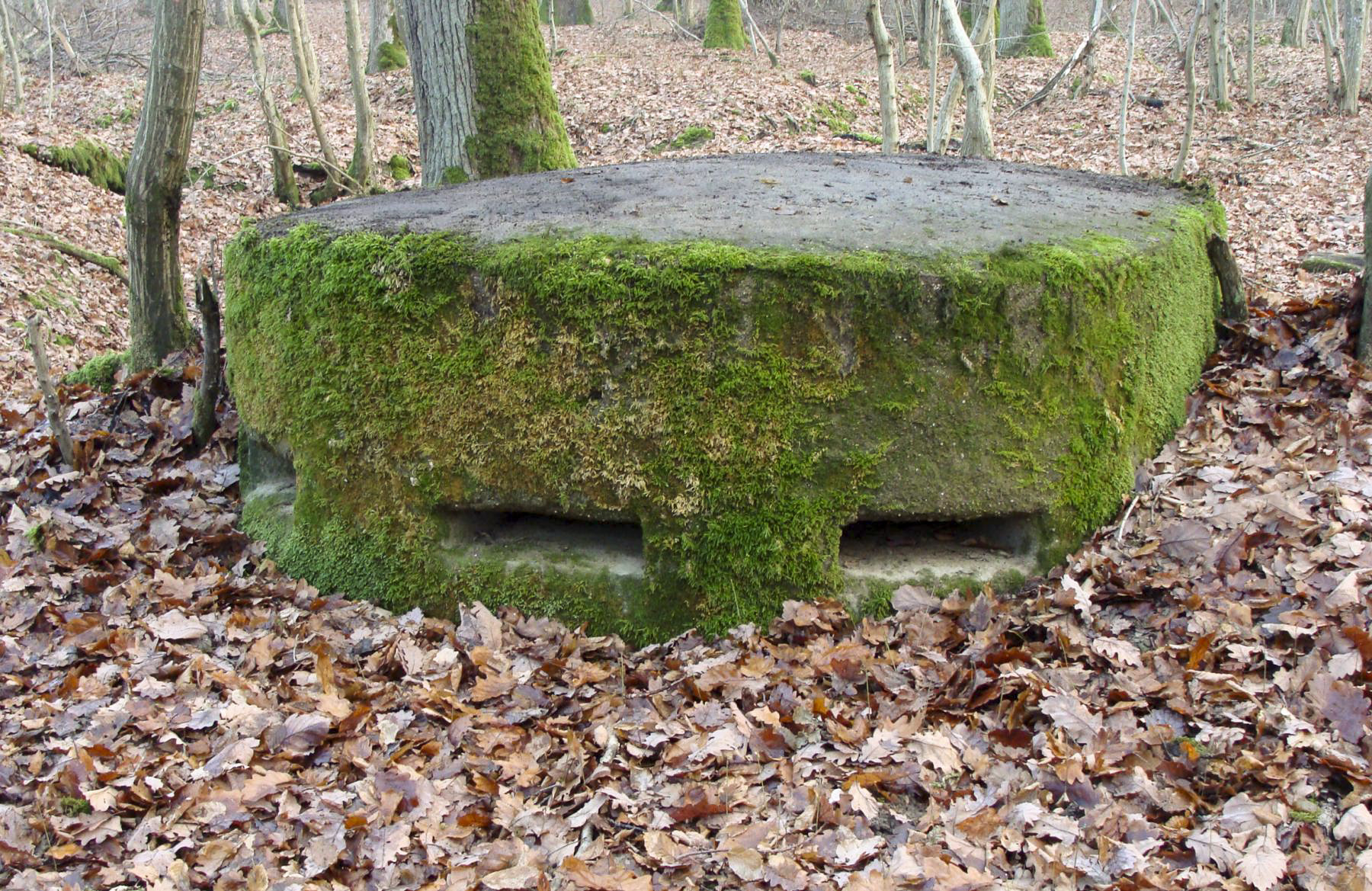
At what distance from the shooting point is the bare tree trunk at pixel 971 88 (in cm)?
805

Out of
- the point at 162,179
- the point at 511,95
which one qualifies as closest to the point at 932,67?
the point at 511,95

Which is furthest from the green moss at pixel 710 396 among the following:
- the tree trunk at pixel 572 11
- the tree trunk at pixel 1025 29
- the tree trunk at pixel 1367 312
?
the tree trunk at pixel 572 11

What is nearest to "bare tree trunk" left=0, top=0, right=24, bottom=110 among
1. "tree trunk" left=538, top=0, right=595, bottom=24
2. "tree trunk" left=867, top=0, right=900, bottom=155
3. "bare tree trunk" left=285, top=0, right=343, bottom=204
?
"bare tree trunk" left=285, top=0, right=343, bottom=204

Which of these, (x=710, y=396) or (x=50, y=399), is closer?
(x=710, y=396)

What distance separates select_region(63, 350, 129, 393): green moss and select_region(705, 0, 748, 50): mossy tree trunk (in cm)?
1356

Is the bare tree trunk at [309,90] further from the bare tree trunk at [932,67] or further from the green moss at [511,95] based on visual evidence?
the bare tree trunk at [932,67]

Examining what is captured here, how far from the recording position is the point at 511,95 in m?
7.02

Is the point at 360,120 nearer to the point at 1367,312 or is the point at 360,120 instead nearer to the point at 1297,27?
the point at 1367,312

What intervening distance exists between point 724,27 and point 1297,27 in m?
10.9

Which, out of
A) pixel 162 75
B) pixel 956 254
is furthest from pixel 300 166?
pixel 956 254

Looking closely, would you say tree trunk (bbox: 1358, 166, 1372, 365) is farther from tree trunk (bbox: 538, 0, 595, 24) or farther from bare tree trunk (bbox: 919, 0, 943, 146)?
tree trunk (bbox: 538, 0, 595, 24)

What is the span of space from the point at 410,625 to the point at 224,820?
4.00 feet

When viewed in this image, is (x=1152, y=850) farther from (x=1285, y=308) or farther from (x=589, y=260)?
(x=1285, y=308)

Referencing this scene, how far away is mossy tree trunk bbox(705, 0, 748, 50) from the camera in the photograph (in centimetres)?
1797
